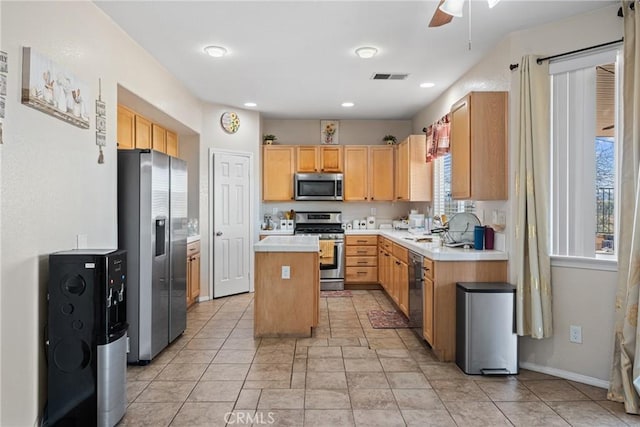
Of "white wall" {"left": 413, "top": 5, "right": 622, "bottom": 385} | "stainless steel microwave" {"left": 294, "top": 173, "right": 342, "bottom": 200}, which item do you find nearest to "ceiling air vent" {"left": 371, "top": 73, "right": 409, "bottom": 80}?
"white wall" {"left": 413, "top": 5, "right": 622, "bottom": 385}

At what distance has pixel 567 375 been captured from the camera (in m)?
2.96

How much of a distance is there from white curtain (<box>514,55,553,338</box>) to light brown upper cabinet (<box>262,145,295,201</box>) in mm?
3873

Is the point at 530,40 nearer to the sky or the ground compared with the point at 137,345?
nearer to the sky

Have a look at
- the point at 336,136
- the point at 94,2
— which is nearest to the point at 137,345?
the point at 94,2

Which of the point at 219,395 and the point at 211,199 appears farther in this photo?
the point at 211,199

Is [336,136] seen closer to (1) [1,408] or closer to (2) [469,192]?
(2) [469,192]

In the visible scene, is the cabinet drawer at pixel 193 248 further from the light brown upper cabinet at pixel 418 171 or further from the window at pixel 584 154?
the window at pixel 584 154

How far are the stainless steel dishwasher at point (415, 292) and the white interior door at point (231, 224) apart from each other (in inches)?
106

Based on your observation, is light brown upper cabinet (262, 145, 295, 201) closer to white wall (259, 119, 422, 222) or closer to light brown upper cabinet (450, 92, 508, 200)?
white wall (259, 119, 422, 222)

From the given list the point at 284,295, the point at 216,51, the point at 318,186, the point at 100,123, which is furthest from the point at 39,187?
the point at 318,186

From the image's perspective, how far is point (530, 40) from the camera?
10.3 ft

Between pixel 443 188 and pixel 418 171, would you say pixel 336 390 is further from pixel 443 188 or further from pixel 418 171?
pixel 418 171

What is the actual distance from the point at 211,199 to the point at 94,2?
9.96ft

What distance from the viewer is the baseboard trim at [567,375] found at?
282cm
